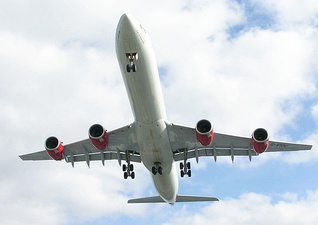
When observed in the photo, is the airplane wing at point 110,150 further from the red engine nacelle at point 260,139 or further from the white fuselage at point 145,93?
the red engine nacelle at point 260,139

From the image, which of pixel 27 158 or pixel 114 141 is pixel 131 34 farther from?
pixel 27 158

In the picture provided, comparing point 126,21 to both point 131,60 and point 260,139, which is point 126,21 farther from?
point 260,139

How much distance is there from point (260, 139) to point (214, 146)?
420 cm

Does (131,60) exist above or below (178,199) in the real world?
above

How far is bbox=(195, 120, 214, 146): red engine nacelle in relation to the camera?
86.9ft

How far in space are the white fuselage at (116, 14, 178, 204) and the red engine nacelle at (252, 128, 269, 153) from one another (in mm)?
4734

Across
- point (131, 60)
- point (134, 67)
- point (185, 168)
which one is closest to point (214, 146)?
point (185, 168)

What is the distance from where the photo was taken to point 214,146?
1230 inches

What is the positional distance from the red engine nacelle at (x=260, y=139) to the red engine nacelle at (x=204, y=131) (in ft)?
8.86

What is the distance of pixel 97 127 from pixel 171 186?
6.52m

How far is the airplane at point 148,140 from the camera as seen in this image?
23953mm

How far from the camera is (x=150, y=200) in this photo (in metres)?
35.4

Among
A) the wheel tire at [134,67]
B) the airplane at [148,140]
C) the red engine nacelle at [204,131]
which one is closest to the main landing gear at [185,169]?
the airplane at [148,140]

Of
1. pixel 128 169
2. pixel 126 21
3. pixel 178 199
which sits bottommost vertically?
pixel 178 199
